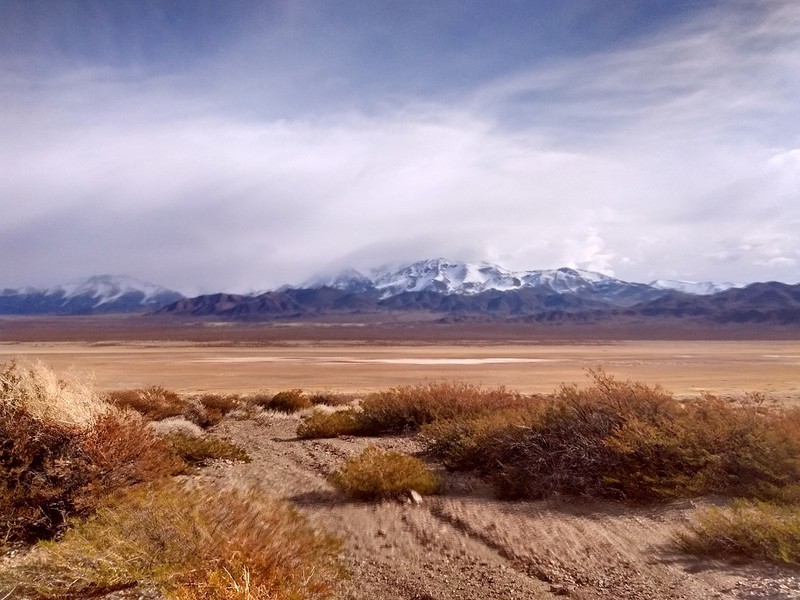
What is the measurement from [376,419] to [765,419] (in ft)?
31.6

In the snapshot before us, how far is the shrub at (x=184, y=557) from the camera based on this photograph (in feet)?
16.9

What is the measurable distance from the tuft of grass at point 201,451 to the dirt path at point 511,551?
3.68 feet

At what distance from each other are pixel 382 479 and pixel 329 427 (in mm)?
6695

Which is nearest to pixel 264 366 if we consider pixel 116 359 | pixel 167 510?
pixel 116 359

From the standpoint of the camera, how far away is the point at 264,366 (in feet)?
168

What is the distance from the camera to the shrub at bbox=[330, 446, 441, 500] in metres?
9.99

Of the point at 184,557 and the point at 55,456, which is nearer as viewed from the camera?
the point at 184,557

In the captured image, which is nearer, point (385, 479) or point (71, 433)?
point (71, 433)

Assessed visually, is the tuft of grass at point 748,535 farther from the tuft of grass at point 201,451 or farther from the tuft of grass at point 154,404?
the tuft of grass at point 154,404

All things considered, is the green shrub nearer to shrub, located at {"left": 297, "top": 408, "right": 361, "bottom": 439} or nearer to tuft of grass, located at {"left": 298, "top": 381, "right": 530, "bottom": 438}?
tuft of grass, located at {"left": 298, "top": 381, "right": 530, "bottom": 438}

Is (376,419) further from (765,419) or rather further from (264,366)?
(264,366)

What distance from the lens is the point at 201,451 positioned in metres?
12.5

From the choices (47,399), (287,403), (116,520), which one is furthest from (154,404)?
(116,520)

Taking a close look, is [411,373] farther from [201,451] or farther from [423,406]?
[201,451]
